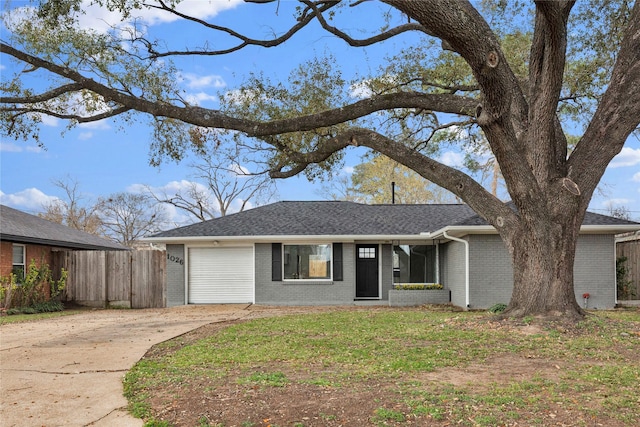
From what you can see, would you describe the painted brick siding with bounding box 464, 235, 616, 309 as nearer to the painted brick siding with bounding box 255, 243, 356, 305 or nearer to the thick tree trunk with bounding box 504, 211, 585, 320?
the painted brick siding with bounding box 255, 243, 356, 305

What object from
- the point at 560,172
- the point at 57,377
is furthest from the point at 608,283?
the point at 57,377

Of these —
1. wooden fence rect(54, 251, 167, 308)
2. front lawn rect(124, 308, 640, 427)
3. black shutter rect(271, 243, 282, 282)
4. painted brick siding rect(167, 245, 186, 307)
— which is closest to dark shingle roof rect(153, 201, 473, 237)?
black shutter rect(271, 243, 282, 282)

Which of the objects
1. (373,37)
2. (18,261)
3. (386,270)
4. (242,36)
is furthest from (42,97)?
(386,270)

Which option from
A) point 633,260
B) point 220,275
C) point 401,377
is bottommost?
point 401,377

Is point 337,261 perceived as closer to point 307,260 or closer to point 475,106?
point 307,260

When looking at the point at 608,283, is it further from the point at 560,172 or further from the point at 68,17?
the point at 68,17

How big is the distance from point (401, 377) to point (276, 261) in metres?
12.2

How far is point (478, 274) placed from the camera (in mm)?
15242

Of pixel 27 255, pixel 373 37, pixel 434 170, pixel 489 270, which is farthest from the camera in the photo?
pixel 27 255

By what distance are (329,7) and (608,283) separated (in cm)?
1114

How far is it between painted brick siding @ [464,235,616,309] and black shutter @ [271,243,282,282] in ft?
20.4

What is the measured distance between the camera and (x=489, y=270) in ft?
50.2

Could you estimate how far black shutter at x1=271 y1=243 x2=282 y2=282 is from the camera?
1789 cm

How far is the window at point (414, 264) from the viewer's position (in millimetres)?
18297
